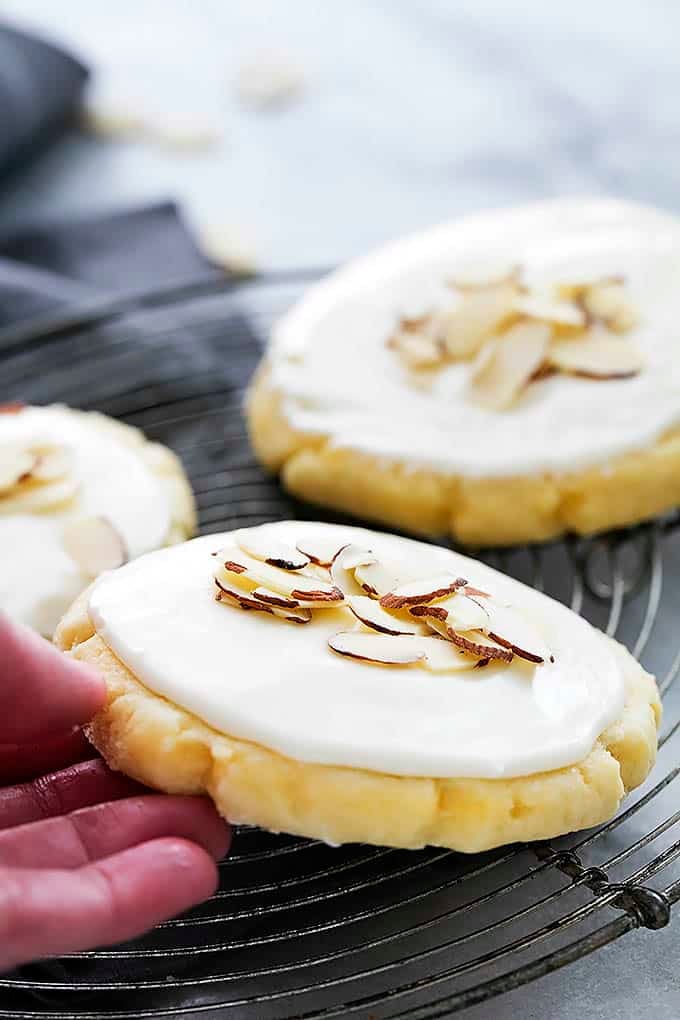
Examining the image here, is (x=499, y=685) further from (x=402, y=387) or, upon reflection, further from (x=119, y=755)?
(x=402, y=387)

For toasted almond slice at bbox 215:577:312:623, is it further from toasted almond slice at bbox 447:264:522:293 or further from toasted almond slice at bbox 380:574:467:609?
toasted almond slice at bbox 447:264:522:293

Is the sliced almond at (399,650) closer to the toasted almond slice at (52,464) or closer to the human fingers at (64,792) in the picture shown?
the human fingers at (64,792)

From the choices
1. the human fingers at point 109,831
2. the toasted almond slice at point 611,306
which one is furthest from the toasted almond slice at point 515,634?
the toasted almond slice at point 611,306

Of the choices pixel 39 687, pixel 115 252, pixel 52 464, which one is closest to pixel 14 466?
pixel 52 464

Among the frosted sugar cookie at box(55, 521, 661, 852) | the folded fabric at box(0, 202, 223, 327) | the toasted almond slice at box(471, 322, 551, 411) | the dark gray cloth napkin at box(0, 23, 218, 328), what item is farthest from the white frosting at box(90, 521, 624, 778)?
the folded fabric at box(0, 202, 223, 327)

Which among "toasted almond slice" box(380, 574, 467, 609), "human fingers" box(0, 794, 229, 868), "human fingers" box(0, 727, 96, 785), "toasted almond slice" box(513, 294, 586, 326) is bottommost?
"human fingers" box(0, 727, 96, 785)
